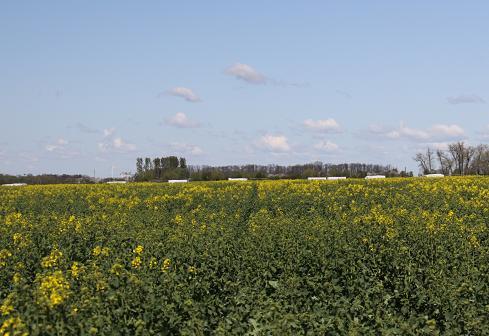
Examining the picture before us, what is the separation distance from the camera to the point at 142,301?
6.86 m

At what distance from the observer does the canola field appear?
6.30 m

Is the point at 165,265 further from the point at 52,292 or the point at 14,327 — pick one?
the point at 14,327

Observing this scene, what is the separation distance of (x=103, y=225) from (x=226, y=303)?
5.32 meters

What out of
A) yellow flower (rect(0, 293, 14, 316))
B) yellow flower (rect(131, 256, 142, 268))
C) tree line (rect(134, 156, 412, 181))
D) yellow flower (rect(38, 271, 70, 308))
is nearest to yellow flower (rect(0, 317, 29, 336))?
yellow flower (rect(0, 293, 14, 316))

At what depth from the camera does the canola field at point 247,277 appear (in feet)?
20.7

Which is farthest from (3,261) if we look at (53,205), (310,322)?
(53,205)

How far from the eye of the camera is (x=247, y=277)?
8969 millimetres

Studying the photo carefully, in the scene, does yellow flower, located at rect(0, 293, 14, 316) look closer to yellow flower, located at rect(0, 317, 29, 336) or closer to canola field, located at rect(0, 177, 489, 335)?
canola field, located at rect(0, 177, 489, 335)

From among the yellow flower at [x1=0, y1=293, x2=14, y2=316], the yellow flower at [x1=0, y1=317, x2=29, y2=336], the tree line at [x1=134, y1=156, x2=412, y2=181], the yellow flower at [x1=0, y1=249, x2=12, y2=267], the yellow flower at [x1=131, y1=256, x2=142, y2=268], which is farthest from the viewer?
the tree line at [x1=134, y1=156, x2=412, y2=181]

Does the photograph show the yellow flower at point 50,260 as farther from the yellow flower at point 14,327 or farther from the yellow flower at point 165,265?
the yellow flower at point 14,327

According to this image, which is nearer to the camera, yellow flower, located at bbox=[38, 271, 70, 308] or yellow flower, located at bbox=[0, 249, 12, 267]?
yellow flower, located at bbox=[38, 271, 70, 308]

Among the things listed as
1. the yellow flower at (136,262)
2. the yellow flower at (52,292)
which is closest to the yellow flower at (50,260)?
the yellow flower at (136,262)

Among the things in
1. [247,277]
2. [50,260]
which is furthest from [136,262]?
[247,277]

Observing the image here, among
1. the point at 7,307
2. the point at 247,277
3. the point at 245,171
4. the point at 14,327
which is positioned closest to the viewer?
the point at 14,327
